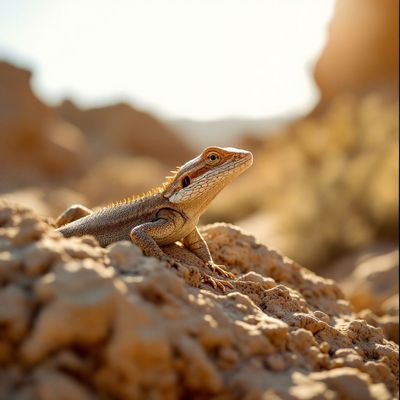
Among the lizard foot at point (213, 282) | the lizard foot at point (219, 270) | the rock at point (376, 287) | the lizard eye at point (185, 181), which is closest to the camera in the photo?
the lizard foot at point (213, 282)

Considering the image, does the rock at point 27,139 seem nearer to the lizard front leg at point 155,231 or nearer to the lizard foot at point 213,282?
the lizard front leg at point 155,231

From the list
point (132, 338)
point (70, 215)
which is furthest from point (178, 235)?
point (132, 338)

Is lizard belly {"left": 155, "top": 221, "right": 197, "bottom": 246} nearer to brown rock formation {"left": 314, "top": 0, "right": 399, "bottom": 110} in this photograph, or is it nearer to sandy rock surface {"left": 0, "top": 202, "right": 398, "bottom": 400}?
sandy rock surface {"left": 0, "top": 202, "right": 398, "bottom": 400}

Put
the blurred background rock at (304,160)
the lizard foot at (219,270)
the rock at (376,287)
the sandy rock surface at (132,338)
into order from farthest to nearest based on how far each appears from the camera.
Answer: the blurred background rock at (304,160) → the rock at (376,287) → the lizard foot at (219,270) → the sandy rock surface at (132,338)

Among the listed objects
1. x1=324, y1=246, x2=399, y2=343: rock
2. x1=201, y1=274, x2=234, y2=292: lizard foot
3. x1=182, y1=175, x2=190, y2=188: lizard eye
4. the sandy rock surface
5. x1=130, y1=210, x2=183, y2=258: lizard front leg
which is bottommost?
the sandy rock surface

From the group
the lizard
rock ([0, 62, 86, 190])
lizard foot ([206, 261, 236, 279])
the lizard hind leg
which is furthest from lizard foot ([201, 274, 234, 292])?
rock ([0, 62, 86, 190])

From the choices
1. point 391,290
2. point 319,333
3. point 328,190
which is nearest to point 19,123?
point 328,190

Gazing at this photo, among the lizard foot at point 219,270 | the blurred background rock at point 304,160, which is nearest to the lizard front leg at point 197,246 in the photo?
the lizard foot at point 219,270
